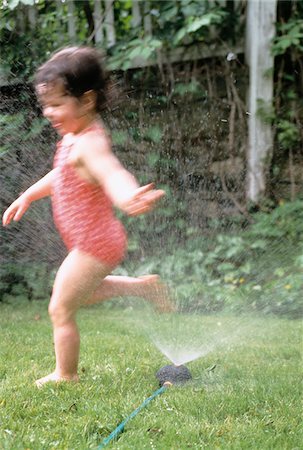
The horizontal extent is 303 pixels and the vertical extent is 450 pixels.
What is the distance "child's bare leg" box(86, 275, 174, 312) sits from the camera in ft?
9.33

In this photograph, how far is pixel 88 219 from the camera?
8.63 ft

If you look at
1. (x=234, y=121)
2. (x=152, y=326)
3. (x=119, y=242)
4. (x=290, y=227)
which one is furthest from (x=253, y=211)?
(x=119, y=242)

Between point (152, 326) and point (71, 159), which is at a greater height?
point (71, 159)

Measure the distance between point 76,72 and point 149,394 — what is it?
1226 millimetres

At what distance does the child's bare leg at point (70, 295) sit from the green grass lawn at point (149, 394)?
113 mm

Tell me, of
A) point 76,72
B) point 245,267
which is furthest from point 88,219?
point 245,267

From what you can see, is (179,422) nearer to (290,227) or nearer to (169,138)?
(290,227)

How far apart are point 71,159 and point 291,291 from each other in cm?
249

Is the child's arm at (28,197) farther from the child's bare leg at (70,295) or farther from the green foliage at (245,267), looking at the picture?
the green foliage at (245,267)

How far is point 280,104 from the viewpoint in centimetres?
581

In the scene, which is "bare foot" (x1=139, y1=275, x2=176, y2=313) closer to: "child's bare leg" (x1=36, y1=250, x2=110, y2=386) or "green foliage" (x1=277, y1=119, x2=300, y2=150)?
"child's bare leg" (x1=36, y1=250, x2=110, y2=386)

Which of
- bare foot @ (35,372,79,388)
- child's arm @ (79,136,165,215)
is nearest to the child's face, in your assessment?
child's arm @ (79,136,165,215)

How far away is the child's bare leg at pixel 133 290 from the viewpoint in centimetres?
284

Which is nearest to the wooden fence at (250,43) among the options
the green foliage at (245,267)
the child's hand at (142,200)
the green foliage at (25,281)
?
the green foliage at (245,267)
